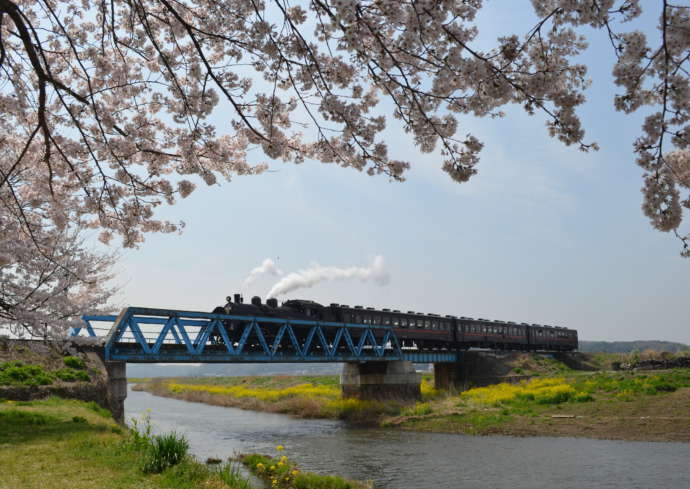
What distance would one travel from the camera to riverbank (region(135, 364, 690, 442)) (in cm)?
2294

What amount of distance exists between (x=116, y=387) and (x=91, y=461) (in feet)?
40.5

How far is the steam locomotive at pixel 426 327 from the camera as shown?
28.4 m

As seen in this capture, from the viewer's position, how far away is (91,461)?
994 centimetres

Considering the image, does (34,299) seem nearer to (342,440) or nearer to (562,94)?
(562,94)

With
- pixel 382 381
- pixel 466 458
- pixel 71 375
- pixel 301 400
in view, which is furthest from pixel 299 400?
pixel 466 458

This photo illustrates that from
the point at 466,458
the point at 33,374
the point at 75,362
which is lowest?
the point at 466,458

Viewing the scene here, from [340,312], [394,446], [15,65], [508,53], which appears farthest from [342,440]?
Answer: [508,53]

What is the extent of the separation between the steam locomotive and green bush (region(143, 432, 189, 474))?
15114 millimetres

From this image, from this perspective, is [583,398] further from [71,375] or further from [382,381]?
[71,375]

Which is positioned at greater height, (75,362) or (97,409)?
(75,362)

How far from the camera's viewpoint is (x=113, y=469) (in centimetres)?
955

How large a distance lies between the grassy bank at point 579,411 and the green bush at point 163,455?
58.8ft

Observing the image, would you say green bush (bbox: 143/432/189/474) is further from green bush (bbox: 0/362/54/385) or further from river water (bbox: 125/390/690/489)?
green bush (bbox: 0/362/54/385)

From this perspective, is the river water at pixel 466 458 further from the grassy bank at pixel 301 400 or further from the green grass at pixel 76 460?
the green grass at pixel 76 460
